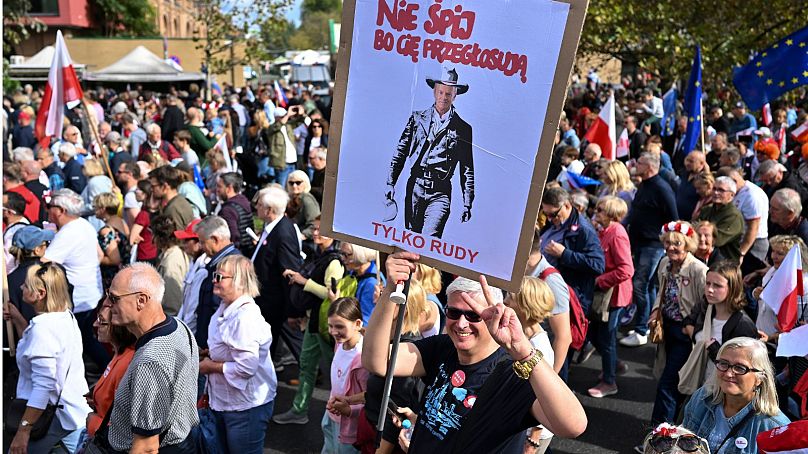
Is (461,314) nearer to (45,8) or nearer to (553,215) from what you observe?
(553,215)

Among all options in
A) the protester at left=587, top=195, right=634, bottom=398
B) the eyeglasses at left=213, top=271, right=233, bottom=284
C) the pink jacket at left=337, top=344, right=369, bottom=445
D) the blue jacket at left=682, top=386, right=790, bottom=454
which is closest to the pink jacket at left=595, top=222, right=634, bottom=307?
the protester at left=587, top=195, right=634, bottom=398

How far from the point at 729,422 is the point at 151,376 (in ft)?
8.32

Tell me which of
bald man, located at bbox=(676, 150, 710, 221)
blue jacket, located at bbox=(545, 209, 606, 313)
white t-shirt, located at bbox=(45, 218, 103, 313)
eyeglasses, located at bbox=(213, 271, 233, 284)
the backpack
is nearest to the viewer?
eyeglasses, located at bbox=(213, 271, 233, 284)

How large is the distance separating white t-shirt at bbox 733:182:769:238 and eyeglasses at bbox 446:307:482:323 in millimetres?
5343

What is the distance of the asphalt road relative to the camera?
6168 millimetres

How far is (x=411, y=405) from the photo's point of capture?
12.8 feet

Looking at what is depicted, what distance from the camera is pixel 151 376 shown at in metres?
3.73

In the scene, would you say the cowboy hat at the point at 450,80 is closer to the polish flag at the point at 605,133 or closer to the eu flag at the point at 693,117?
the polish flag at the point at 605,133

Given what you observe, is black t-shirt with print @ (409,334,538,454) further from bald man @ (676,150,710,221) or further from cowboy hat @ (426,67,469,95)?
bald man @ (676,150,710,221)

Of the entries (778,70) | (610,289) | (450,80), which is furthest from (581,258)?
(778,70)

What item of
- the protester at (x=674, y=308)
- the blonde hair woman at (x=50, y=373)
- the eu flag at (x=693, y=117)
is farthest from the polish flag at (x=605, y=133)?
the blonde hair woman at (x=50, y=373)

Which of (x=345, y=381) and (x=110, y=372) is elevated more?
(x=110, y=372)

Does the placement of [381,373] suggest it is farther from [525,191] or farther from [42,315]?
[42,315]

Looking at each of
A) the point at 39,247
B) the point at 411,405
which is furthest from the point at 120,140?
the point at 411,405
